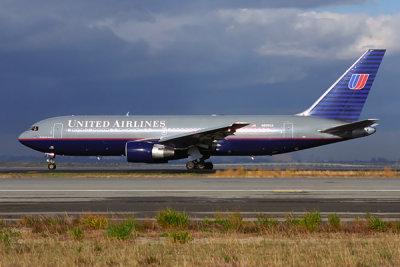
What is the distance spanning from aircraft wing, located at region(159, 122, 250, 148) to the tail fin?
857 centimetres

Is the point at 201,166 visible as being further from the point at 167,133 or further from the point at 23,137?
the point at 23,137

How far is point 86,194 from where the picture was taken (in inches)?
836

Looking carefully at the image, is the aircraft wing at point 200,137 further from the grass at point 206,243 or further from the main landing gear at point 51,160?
the grass at point 206,243

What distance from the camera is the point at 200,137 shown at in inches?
1486

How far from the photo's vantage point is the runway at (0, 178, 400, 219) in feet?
51.2

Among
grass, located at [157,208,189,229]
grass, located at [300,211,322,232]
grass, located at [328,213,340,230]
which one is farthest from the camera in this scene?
grass, located at [157,208,189,229]

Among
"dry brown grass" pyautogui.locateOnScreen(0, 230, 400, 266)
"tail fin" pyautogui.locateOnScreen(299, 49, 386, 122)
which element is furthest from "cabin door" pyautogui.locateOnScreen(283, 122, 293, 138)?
"dry brown grass" pyautogui.locateOnScreen(0, 230, 400, 266)

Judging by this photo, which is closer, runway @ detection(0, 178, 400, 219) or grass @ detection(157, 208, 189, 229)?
grass @ detection(157, 208, 189, 229)

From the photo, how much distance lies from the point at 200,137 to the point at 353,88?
12.9 meters

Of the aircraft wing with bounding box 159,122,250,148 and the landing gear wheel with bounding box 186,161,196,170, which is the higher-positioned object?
the aircraft wing with bounding box 159,122,250,148

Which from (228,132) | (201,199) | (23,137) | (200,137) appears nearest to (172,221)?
(201,199)

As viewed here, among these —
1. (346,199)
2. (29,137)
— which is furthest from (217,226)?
(29,137)

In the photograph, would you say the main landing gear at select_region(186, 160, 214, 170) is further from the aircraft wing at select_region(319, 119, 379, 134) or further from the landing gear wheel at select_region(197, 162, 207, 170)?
the aircraft wing at select_region(319, 119, 379, 134)

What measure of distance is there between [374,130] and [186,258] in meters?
32.3
